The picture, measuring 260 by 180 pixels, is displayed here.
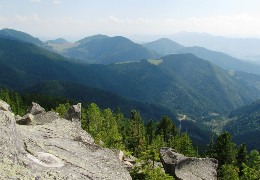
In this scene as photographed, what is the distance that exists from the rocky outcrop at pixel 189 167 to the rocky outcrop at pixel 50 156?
A: 19.5 metres

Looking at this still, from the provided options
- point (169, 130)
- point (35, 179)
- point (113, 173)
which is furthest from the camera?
point (169, 130)

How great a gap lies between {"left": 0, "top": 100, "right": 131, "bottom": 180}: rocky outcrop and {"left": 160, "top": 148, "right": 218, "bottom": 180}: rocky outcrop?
63.9 ft

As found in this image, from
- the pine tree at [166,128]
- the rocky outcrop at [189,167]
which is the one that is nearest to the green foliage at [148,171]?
the rocky outcrop at [189,167]

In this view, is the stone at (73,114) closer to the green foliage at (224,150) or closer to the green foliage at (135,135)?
the green foliage at (135,135)

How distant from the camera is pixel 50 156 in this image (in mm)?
24734

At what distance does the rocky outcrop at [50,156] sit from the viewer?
17920 millimetres

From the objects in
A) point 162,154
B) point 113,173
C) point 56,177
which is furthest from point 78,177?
point 162,154

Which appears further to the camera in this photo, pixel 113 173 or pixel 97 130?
pixel 97 130

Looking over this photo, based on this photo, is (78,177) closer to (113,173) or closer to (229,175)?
(113,173)

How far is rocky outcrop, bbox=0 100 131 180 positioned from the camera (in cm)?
1792

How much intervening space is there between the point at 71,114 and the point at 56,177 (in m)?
29.5

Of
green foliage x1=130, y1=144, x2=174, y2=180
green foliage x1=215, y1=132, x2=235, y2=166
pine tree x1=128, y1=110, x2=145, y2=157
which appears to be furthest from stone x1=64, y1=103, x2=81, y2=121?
green foliage x1=215, y1=132, x2=235, y2=166

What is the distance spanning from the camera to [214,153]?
69.6 m

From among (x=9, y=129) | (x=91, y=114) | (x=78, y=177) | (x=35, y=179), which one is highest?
(x=9, y=129)
